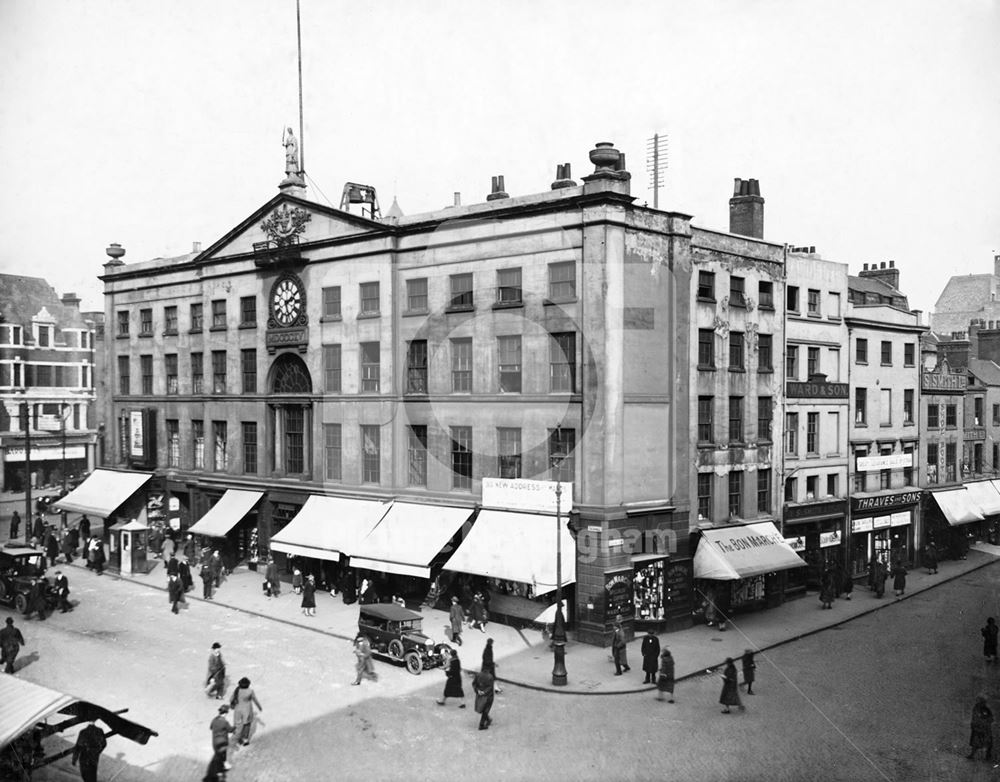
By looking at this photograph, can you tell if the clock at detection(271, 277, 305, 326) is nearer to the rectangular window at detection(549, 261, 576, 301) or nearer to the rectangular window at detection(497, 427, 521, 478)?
the rectangular window at detection(497, 427, 521, 478)

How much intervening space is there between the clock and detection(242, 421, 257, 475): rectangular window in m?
5.61

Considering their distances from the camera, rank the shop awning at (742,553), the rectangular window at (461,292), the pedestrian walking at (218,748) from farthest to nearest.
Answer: the rectangular window at (461,292)
the shop awning at (742,553)
the pedestrian walking at (218,748)

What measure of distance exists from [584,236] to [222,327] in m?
21.8

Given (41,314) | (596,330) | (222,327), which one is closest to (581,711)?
(596,330)

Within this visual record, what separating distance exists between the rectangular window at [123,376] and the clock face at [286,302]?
13.9m

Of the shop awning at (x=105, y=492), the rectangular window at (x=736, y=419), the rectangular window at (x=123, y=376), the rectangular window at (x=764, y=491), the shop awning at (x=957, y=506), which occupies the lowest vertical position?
the shop awning at (x=957, y=506)

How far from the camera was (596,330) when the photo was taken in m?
29.6

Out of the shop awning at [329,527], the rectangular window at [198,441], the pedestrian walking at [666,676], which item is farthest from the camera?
the rectangular window at [198,441]

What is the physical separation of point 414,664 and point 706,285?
59.6 feet

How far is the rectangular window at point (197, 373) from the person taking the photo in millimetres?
44656

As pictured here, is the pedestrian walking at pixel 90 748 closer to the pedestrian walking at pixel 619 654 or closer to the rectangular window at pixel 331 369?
the pedestrian walking at pixel 619 654

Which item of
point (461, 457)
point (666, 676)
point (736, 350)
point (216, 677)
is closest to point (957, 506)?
point (736, 350)

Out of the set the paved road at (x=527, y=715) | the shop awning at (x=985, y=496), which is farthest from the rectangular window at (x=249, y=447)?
the shop awning at (x=985, y=496)

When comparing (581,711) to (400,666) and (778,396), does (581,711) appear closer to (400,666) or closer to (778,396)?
(400,666)
